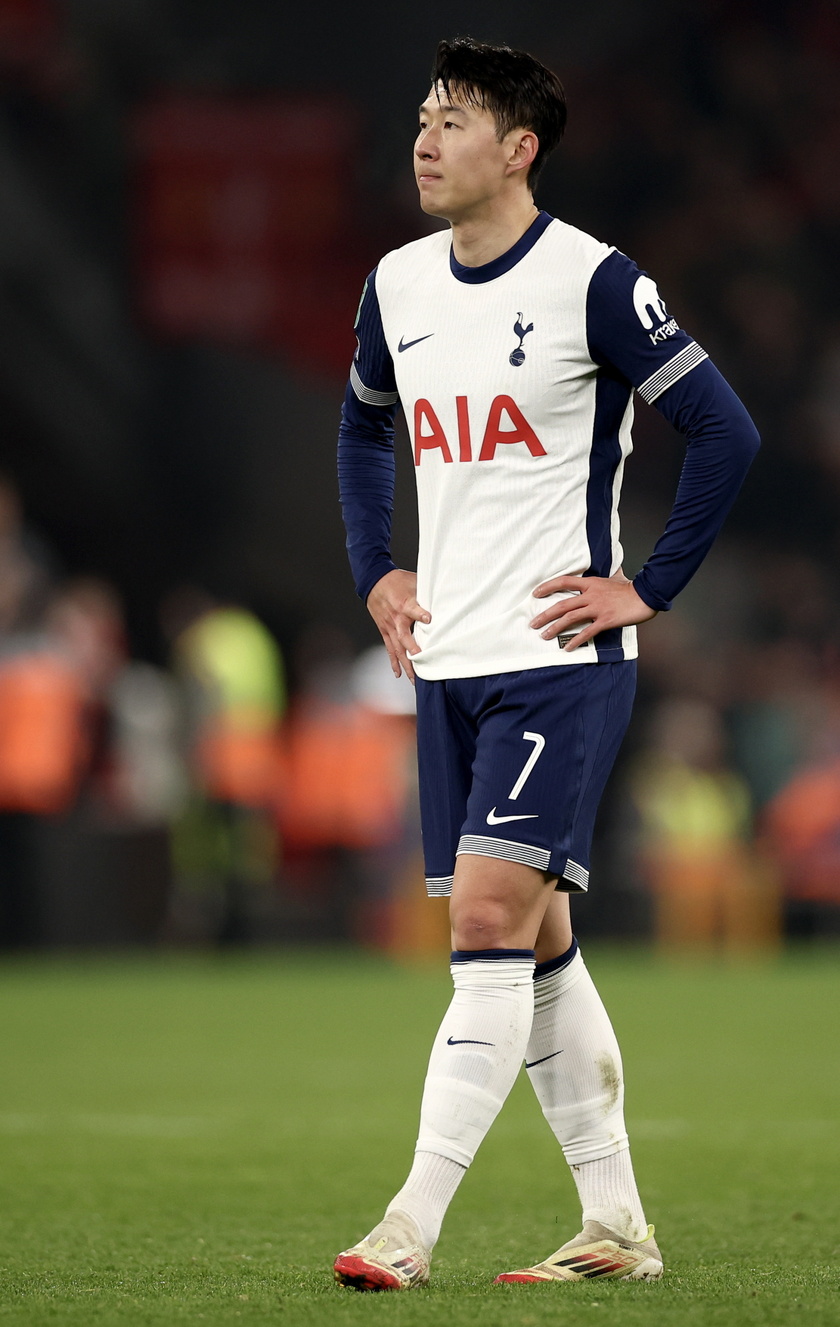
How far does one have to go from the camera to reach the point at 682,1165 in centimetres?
487

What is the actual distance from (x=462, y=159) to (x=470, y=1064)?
5.00ft

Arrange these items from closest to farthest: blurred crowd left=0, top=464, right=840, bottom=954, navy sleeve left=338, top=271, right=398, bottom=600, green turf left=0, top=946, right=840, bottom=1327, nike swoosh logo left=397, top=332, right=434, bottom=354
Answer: green turf left=0, top=946, right=840, bottom=1327 → nike swoosh logo left=397, top=332, right=434, bottom=354 → navy sleeve left=338, top=271, right=398, bottom=600 → blurred crowd left=0, top=464, right=840, bottom=954

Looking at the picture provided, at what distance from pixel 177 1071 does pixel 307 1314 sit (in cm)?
400

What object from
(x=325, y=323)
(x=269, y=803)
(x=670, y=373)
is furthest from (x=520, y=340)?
(x=325, y=323)

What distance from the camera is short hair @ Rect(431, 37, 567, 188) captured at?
11.2ft

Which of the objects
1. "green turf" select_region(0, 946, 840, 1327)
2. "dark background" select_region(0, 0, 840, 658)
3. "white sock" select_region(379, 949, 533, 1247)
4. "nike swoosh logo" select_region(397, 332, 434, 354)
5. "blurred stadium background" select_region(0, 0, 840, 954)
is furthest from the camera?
"dark background" select_region(0, 0, 840, 658)

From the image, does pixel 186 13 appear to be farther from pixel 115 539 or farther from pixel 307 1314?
pixel 307 1314

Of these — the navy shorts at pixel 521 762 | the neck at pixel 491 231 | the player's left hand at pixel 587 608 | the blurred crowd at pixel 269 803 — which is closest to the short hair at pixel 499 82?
the neck at pixel 491 231

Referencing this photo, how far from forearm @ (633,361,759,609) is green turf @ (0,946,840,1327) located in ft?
3.86

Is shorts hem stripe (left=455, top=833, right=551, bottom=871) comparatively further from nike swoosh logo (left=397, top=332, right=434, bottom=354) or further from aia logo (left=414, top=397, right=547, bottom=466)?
nike swoosh logo (left=397, top=332, right=434, bottom=354)

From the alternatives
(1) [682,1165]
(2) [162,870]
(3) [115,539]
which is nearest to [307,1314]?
(1) [682,1165]

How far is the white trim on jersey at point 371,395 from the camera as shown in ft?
12.3

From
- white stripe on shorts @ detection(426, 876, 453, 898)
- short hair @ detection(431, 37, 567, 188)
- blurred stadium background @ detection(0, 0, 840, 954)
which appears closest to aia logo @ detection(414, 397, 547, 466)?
short hair @ detection(431, 37, 567, 188)

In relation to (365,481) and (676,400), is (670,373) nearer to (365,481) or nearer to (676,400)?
(676,400)
